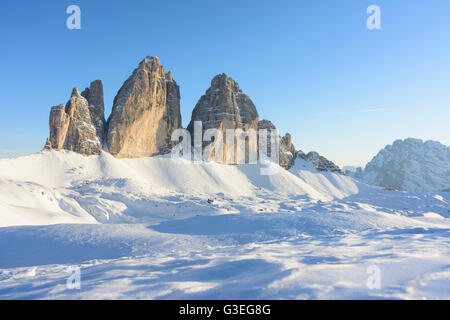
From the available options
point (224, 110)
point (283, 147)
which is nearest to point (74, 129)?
point (224, 110)

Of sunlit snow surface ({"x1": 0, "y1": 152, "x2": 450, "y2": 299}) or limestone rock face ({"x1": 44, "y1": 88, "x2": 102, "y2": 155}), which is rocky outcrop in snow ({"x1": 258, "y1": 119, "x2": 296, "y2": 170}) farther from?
sunlit snow surface ({"x1": 0, "y1": 152, "x2": 450, "y2": 299})

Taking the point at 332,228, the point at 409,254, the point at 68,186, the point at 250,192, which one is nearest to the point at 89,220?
the point at 68,186

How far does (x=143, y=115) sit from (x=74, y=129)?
12.0 m

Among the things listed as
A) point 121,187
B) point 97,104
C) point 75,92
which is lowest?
point 121,187

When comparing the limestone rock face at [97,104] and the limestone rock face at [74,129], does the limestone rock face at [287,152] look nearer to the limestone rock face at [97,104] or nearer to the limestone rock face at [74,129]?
the limestone rock face at [97,104]

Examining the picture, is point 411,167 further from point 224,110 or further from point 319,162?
point 224,110

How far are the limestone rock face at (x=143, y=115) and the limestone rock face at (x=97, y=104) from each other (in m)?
1.34

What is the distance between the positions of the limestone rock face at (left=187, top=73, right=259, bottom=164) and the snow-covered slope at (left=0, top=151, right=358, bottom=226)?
900cm

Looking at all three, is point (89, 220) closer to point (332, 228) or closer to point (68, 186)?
point (68, 186)

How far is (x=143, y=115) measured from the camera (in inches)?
1812
